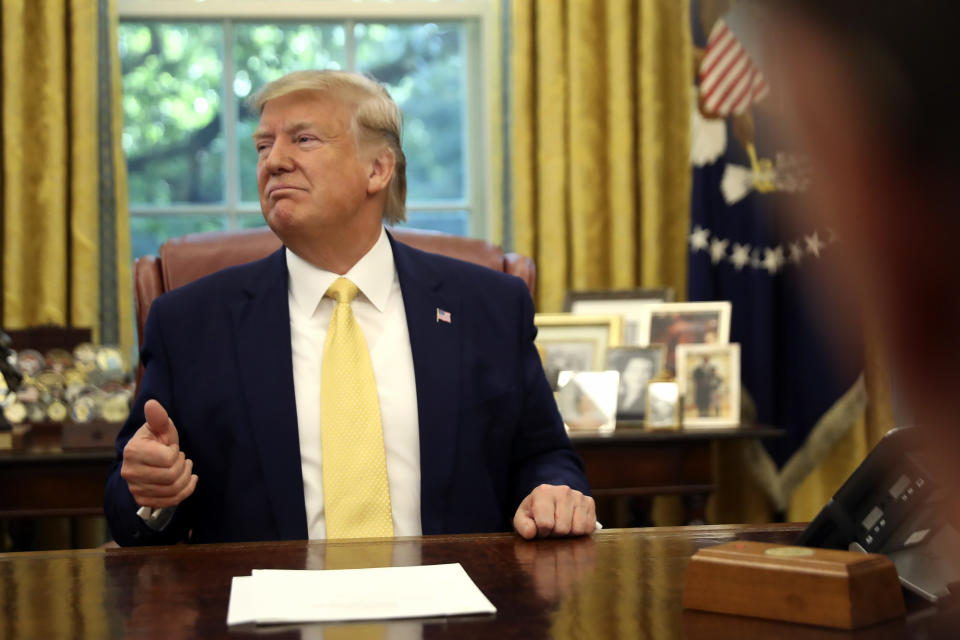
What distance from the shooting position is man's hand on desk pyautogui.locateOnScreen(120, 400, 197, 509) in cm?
139

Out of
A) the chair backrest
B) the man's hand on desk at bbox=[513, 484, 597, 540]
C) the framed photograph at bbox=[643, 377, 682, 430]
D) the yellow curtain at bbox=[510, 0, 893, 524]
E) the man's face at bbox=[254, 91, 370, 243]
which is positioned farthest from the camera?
the yellow curtain at bbox=[510, 0, 893, 524]

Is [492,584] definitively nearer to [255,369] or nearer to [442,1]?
[255,369]

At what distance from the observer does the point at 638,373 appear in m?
2.88

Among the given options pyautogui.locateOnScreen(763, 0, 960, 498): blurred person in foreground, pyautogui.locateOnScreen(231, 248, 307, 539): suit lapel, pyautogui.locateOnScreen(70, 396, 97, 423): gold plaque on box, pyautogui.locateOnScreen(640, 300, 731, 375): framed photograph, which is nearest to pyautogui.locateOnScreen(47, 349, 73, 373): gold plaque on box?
pyautogui.locateOnScreen(70, 396, 97, 423): gold plaque on box

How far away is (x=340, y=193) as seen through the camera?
2064mm

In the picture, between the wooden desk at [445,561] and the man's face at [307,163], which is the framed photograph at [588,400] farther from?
the wooden desk at [445,561]

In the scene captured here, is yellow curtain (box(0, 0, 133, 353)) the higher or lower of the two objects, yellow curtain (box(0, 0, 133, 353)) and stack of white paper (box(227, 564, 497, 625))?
the higher

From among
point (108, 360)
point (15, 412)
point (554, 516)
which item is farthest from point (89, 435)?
point (554, 516)

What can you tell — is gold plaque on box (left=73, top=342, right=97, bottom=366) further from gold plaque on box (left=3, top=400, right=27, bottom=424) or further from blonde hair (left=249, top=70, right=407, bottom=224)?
blonde hair (left=249, top=70, right=407, bottom=224)

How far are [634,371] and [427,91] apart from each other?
160 cm

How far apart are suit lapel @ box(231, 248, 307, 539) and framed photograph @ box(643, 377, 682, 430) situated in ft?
3.99

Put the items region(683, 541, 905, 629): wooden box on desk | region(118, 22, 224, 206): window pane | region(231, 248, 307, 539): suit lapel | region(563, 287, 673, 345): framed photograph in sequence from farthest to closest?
region(118, 22, 224, 206): window pane → region(563, 287, 673, 345): framed photograph → region(231, 248, 307, 539): suit lapel → region(683, 541, 905, 629): wooden box on desk

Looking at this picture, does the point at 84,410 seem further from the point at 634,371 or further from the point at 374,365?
the point at 634,371

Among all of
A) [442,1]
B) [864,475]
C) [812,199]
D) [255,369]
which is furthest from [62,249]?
[812,199]
